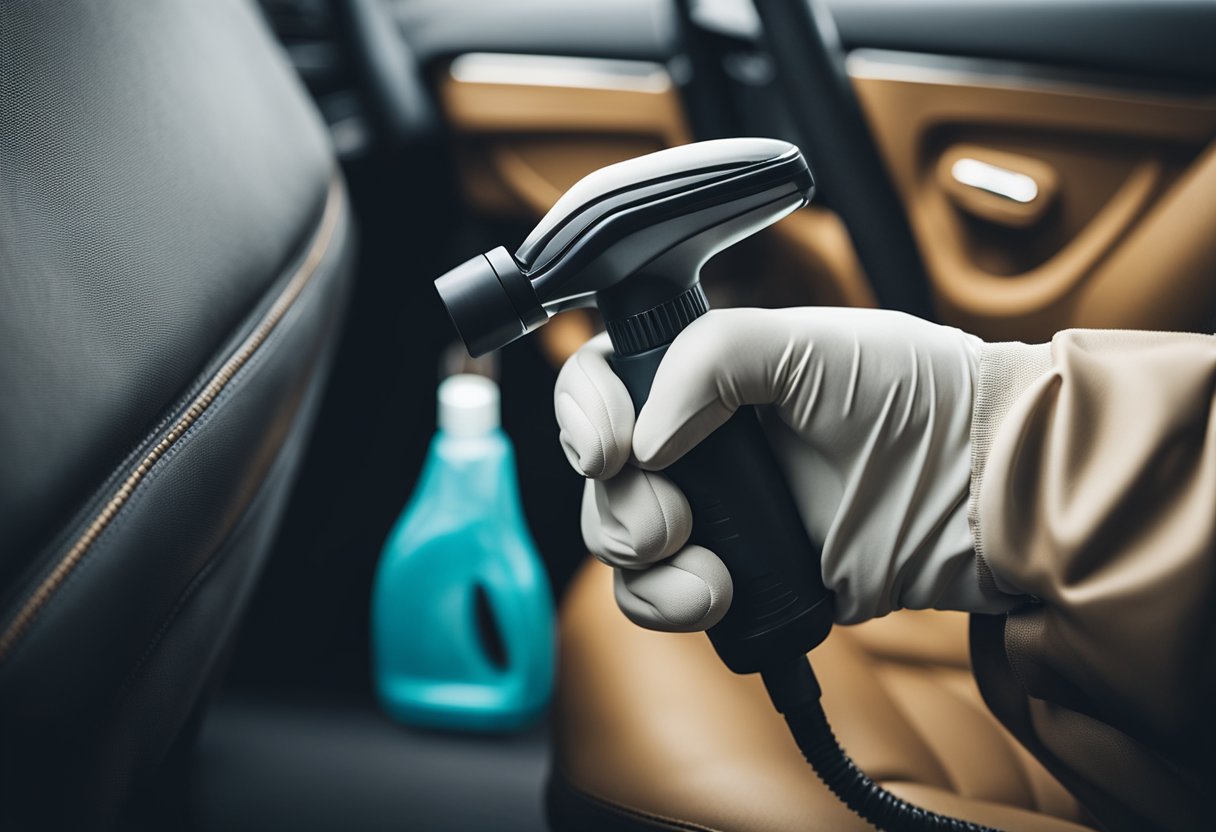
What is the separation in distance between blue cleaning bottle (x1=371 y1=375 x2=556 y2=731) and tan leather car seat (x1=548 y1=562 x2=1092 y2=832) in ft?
0.96

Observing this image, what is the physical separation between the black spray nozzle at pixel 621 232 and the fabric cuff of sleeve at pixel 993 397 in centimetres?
16

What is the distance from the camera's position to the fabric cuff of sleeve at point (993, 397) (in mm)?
532

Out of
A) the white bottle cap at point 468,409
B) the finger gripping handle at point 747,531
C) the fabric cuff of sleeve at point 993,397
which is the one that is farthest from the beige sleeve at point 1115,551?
the white bottle cap at point 468,409

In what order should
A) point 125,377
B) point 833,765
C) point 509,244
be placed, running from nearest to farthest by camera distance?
point 125,377 → point 833,765 → point 509,244

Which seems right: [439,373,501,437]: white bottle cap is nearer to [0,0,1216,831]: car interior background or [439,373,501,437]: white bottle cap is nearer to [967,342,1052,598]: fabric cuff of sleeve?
[0,0,1216,831]: car interior background

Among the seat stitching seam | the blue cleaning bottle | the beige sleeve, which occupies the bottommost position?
the blue cleaning bottle

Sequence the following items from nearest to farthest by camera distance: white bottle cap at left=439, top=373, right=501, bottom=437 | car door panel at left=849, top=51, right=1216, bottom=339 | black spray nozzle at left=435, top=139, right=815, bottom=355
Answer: black spray nozzle at left=435, top=139, right=815, bottom=355 → car door panel at left=849, top=51, right=1216, bottom=339 → white bottle cap at left=439, top=373, right=501, bottom=437

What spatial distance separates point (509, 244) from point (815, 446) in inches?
30.3

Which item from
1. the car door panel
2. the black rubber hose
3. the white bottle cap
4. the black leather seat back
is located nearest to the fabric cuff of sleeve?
the black rubber hose

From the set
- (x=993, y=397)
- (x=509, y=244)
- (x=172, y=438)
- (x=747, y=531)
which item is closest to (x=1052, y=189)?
(x=993, y=397)

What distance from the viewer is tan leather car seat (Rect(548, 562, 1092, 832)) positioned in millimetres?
568

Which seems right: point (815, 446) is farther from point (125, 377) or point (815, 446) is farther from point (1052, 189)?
point (1052, 189)

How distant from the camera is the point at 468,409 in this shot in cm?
98

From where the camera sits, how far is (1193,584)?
449mm
